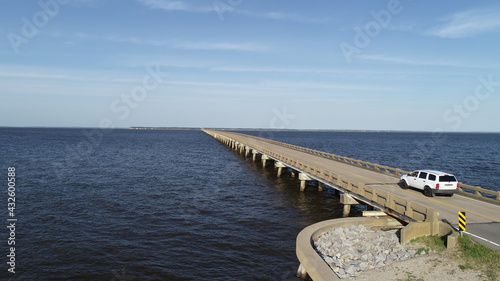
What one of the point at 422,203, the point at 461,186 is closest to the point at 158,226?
the point at 422,203

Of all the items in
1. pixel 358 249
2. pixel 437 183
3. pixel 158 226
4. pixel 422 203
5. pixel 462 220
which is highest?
pixel 437 183

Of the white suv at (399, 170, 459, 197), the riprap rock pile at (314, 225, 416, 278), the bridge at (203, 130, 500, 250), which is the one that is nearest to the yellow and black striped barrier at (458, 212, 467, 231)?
the bridge at (203, 130, 500, 250)

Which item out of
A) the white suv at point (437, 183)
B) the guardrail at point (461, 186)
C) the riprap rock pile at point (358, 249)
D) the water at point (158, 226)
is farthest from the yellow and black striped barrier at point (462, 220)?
the white suv at point (437, 183)

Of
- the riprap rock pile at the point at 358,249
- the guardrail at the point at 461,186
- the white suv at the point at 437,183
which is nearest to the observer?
the riprap rock pile at the point at 358,249

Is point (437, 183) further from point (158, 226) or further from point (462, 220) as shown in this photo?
point (158, 226)

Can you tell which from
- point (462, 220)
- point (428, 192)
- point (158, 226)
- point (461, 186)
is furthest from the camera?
point (158, 226)

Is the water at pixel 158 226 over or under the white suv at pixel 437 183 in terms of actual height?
under

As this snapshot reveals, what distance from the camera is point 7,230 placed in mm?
20219

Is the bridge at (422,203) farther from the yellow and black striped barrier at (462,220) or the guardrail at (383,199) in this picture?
the yellow and black striped barrier at (462,220)

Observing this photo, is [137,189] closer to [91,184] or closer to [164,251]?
[91,184]

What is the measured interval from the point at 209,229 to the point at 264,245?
4301mm

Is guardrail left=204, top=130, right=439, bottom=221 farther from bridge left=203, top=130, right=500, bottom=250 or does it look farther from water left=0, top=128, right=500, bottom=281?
water left=0, top=128, right=500, bottom=281

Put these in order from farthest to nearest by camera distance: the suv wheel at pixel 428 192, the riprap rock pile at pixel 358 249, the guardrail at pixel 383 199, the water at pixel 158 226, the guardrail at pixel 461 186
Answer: the suv wheel at pixel 428 192 → the guardrail at pixel 461 186 → the water at pixel 158 226 → the guardrail at pixel 383 199 → the riprap rock pile at pixel 358 249

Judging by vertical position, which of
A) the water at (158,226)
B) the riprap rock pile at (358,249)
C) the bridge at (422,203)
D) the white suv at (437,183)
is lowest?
the water at (158,226)
